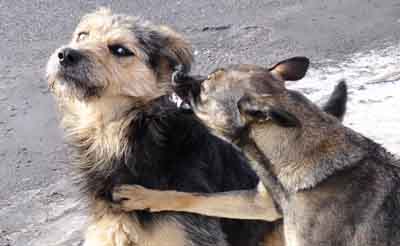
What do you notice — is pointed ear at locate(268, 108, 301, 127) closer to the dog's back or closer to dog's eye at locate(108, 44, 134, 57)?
the dog's back

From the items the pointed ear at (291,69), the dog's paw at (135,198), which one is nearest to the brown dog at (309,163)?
the dog's paw at (135,198)

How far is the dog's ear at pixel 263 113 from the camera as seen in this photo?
4.13 meters

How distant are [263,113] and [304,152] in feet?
1.26

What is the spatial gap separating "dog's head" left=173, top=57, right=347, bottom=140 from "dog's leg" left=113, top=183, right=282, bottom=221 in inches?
15.7

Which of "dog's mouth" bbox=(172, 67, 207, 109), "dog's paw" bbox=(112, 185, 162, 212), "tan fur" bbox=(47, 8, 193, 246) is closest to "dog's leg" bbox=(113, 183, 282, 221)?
"dog's paw" bbox=(112, 185, 162, 212)

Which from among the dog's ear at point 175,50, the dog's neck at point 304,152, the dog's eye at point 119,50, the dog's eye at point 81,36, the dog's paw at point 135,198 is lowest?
the dog's paw at point 135,198

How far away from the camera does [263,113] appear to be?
4285 millimetres

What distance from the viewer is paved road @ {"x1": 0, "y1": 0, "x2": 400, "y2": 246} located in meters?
6.46

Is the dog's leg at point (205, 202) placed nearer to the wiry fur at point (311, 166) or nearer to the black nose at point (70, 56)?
the wiry fur at point (311, 166)

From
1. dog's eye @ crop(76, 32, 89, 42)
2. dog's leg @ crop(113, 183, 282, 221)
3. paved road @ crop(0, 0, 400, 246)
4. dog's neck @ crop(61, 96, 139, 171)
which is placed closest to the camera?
dog's leg @ crop(113, 183, 282, 221)

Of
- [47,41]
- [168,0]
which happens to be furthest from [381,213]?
[168,0]

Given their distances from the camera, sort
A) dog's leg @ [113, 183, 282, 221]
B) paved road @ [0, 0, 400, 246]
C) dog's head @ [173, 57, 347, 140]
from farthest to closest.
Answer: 1. paved road @ [0, 0, 400, 246]
2. dog's leg @ [113, 183, 282, 221]
3. dog's head @ [173, 57, 347, 140]

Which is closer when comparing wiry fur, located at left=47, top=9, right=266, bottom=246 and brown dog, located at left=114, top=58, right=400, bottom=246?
brown dog, located at left=114, top=58, right=400, bottom=246

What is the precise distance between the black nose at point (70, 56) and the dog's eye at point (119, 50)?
202mm
